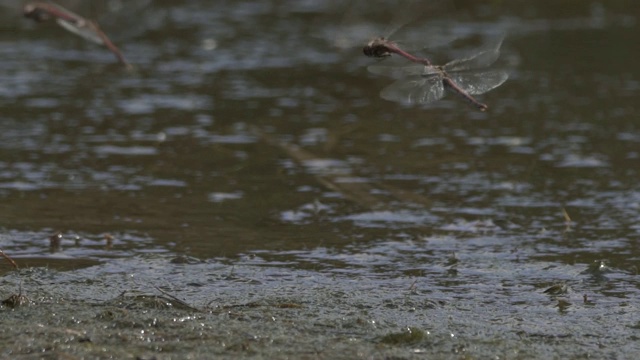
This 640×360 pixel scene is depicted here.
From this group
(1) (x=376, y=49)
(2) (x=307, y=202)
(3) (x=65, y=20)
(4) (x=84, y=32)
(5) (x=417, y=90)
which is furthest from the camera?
(3) (x=65, y=20)

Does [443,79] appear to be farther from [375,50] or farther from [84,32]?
[84,32]

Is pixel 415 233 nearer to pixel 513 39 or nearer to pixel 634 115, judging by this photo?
pixel 634 115

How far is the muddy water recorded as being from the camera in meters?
4.27

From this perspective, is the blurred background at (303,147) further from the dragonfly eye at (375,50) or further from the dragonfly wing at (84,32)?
the dragonfly wing at (84,32)

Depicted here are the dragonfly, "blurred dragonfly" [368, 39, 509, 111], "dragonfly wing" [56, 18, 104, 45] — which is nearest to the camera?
the dragonfly

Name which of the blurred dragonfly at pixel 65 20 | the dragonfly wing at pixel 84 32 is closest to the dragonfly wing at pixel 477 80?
the blurred dragonfly at pixel 65 20

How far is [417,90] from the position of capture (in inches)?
211

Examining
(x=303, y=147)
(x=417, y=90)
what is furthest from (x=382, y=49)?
(x=303, y=147)

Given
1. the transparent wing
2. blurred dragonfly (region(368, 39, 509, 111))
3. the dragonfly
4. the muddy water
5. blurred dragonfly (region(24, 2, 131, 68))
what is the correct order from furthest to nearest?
1. blurred dragonfly (region(24, 2, 131, 68))
2. the transparent wing
3. blurred dragonfly (region(368, 39, 509, 111))
4. the dragonfly
5. the muddy water

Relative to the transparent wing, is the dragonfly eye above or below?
below

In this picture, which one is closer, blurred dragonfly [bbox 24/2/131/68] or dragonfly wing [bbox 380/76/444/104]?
dragonfly wing [bbox 380/76/444/104]

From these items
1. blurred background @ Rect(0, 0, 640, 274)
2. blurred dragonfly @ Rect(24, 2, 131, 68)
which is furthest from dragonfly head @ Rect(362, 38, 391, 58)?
blurred dragonfly @ Rect(24, 2, 131, 68)

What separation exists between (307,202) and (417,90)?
1.41 m

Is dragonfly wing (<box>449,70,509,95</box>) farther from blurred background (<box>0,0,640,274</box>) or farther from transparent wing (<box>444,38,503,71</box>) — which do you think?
blurred background (<box>0,0,640,274</box>)
